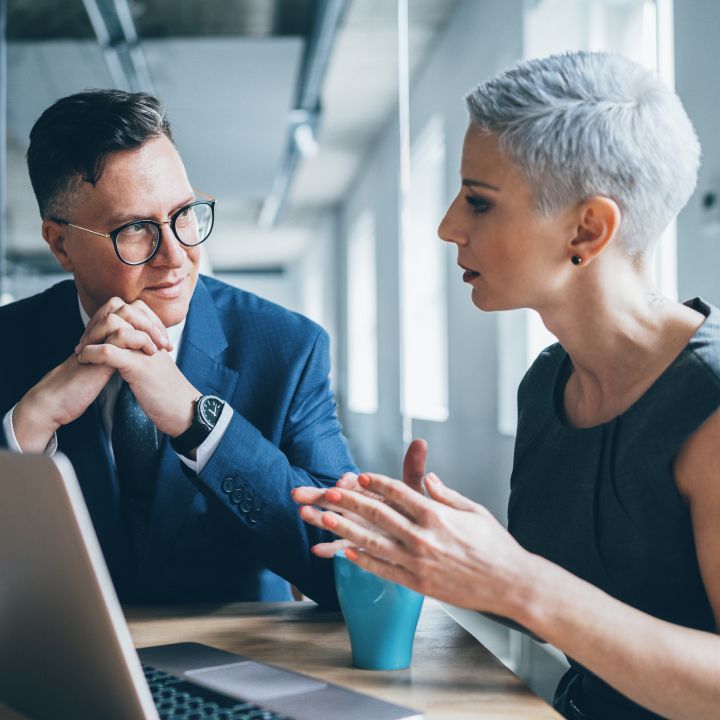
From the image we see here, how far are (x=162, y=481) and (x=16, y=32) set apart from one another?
9.87 feet

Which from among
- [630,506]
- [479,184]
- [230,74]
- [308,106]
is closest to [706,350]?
[630,506]

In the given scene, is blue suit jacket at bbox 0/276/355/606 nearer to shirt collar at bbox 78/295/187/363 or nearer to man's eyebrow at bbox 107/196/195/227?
shirt collar at bbox 78/295/187/363

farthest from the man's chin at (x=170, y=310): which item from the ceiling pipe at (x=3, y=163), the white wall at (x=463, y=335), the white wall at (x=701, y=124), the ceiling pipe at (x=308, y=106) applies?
the ceiling pipe at (x=308, y=106)

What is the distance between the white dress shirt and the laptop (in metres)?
Result: 0.35

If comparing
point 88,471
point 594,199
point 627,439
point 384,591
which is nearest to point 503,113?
point 594,199

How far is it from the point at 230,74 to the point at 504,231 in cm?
384

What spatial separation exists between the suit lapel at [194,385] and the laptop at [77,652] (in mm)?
454

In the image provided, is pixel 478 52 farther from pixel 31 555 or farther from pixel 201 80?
pixel 31 555

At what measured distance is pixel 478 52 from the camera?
12.2ft

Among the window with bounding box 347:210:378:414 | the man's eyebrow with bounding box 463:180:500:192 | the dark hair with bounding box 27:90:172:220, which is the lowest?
the window with bounding box 347:210:378:414

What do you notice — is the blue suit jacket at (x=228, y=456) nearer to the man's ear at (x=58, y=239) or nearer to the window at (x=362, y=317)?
the man's ear at (x=58, y=239)

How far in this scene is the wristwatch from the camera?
1.14 m

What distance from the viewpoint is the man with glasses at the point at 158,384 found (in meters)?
1.17

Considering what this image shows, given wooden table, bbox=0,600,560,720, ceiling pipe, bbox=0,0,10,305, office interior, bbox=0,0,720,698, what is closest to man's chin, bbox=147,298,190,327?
office interior, bbox=0,0,720,698
